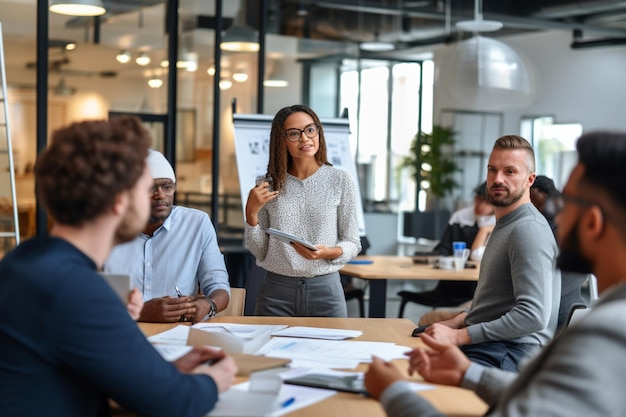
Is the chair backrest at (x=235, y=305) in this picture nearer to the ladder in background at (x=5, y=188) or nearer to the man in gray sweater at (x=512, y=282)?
the man in gray sweater at (x=512, y=282)

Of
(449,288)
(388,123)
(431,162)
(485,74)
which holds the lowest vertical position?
(449,288)

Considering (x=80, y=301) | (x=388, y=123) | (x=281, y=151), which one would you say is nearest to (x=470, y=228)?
(x=281, y=151)

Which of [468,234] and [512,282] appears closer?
[512,282]

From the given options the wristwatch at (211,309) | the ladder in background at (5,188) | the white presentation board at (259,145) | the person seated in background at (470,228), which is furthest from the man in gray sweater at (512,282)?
the ladder in background at (5,188)

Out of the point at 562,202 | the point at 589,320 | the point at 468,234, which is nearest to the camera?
the point at 589,320

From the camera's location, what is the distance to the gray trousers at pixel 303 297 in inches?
146

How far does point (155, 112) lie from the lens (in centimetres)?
791

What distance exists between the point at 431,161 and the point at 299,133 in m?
9.72

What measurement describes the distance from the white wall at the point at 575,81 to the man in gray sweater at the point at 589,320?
10.5 metres

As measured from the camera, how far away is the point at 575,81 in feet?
41.9

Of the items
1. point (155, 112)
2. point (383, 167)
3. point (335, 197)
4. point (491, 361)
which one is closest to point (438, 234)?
point (383, 167)

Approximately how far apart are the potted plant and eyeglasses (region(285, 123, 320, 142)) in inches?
374

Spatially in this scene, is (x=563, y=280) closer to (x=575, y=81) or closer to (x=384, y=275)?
(x=384, y=275)

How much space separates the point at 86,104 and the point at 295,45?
8.55 feet
